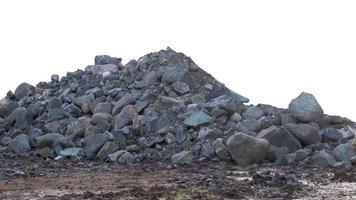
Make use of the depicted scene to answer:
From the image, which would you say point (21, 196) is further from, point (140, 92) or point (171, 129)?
point (140, 92)

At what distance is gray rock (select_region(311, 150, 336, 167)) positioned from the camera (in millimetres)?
13750

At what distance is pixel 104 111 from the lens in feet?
57.2

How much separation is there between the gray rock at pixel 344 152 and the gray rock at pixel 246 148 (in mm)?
1736

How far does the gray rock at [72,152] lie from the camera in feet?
50.6

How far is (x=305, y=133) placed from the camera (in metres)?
14.8

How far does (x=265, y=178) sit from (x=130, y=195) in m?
2.76

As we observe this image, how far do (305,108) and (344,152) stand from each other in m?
1.96

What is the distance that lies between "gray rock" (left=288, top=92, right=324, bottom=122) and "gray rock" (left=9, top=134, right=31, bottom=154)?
7183 millimetres

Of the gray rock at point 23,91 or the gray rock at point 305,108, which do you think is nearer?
the gray rock at point 305,108

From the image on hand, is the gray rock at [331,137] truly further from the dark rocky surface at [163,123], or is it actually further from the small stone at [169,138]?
the small stone at [169,138]

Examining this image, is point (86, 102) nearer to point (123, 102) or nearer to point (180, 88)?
point (123, 102)

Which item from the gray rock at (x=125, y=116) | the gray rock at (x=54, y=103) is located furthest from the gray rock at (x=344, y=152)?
the gray rock at (x=54, y=103)

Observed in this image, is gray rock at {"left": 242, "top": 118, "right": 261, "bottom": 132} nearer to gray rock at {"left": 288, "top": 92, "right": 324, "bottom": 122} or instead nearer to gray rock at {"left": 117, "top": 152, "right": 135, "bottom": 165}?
gray rock at {"left": 288, "top": 92, "right": 324, "bottom": 122}

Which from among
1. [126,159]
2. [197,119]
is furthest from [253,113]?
[126,159]
